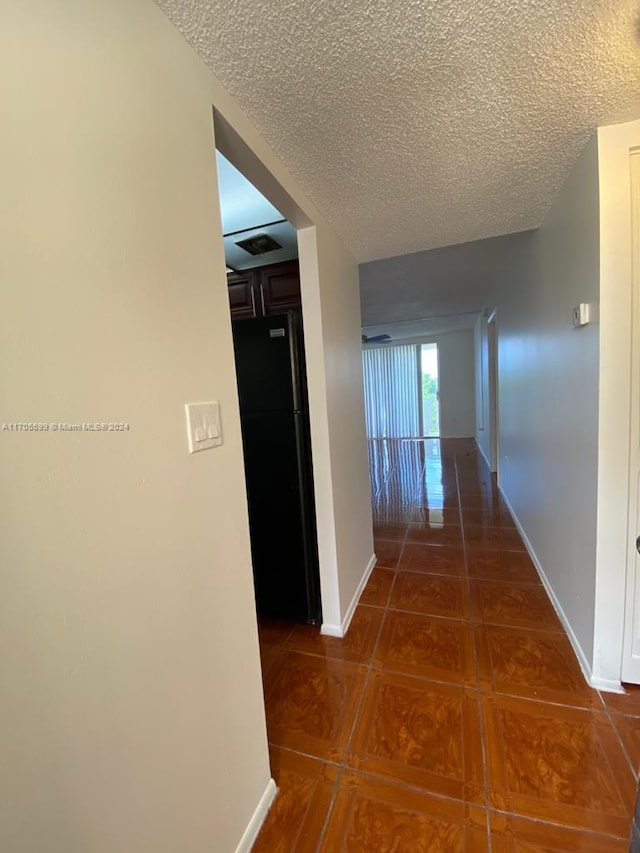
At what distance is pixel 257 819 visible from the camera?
1.05 m

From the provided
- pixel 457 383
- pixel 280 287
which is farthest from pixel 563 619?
pixel 457 383

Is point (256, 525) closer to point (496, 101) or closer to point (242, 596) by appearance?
point (242, 596)

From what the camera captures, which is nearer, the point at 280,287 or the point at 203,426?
the point at 203,426

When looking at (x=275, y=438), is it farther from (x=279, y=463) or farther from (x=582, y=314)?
(x=582, y=314)

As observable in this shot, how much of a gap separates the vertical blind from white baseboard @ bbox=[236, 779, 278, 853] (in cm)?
734

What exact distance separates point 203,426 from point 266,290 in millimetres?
1726

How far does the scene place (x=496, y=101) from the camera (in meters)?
1.14

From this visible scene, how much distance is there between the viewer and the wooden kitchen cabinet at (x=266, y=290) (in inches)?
89.7

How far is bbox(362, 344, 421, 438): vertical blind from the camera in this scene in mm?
8297

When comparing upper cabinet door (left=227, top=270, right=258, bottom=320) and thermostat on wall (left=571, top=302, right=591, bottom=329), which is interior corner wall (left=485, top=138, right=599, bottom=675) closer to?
thermostat on wall (left=571, top=302, right=591, bottom=329)

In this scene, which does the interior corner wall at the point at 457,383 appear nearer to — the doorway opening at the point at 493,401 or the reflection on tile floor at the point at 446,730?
the doorway opening at the point at 493,401

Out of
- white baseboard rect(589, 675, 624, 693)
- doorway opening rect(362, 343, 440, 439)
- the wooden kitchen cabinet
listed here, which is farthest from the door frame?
doorway opening rect(362, 343, 440, 439)

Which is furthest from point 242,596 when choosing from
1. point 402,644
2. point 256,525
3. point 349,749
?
point 402,644

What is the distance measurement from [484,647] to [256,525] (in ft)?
4.37
